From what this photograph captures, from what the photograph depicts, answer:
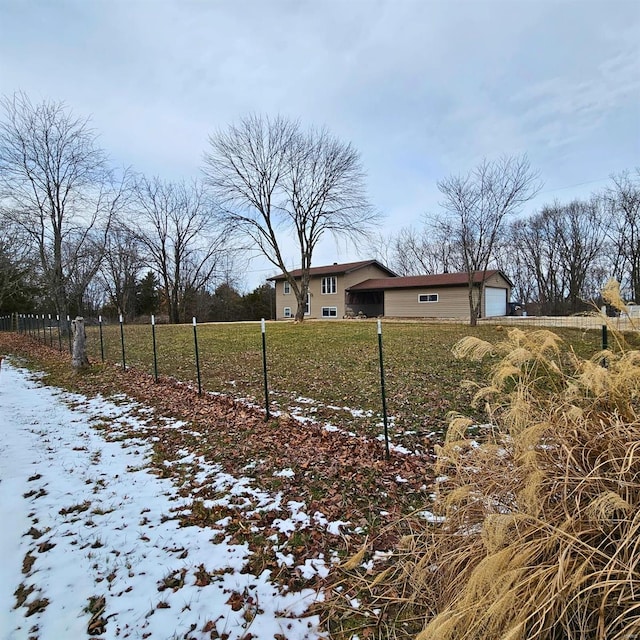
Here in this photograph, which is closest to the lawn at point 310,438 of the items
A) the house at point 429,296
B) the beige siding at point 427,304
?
the beige siding at point 427,304

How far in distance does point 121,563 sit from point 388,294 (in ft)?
89.4

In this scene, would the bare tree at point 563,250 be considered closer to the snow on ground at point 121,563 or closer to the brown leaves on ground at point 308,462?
the brown leaves on ground at point 308,462

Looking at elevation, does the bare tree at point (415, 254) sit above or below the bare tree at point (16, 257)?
above

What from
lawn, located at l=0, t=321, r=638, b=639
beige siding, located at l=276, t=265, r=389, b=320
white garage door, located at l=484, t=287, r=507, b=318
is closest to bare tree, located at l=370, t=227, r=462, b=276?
beige siding, located at l=276, t=265, r=389, b=320

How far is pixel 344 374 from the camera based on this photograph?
800cm

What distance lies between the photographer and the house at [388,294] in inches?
1014

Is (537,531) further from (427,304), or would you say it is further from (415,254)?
(415,254)

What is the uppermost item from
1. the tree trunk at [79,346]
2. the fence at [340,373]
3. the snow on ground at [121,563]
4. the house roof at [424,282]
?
the house roof at [424,282]

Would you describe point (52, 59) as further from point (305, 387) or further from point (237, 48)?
point (305, 387)

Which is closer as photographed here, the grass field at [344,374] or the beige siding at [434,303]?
the grass field at [344,374]

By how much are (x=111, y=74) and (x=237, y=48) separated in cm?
351

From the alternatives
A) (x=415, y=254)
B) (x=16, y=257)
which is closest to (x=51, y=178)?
(x=16, y=257)

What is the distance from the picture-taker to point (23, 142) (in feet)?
34.3

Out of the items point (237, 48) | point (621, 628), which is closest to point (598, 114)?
point (237, 48)
